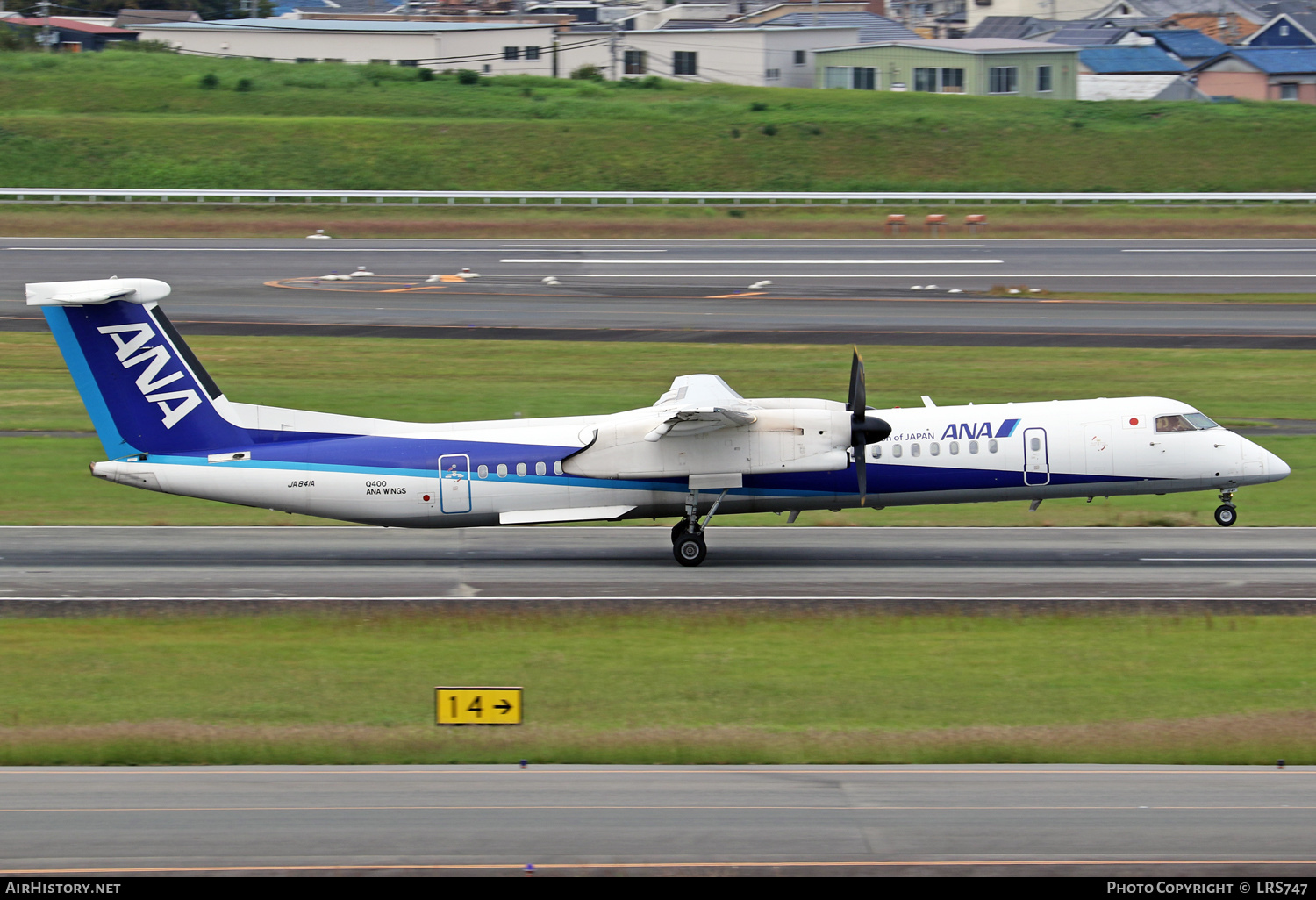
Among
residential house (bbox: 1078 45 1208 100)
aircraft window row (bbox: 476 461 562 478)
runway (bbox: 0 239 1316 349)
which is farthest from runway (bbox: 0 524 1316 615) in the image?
residential house (bbox: 1078 45 1208 100)

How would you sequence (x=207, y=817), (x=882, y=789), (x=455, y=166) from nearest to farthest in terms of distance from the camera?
(x=207, y=817), (x=882, y=789), (x=455, y=166)

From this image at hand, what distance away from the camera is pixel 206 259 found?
71.1 m

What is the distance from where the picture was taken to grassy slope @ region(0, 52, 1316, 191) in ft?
300

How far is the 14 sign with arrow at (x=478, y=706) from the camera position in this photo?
1950 cm

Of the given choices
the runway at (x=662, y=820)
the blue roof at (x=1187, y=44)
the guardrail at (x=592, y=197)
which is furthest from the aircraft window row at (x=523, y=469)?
the blue roof at (x=1187, y=44)

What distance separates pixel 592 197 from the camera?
282 ft

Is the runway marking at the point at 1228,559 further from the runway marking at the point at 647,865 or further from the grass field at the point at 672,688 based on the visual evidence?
the runway marking at the point at 647,865

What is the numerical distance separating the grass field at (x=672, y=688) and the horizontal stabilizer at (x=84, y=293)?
6.21 meters

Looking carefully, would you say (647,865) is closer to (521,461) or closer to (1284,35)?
(521,461)

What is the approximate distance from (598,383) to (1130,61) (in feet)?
335

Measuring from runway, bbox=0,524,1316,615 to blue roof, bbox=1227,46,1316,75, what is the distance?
356 ft

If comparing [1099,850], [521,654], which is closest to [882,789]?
[1099,850]
